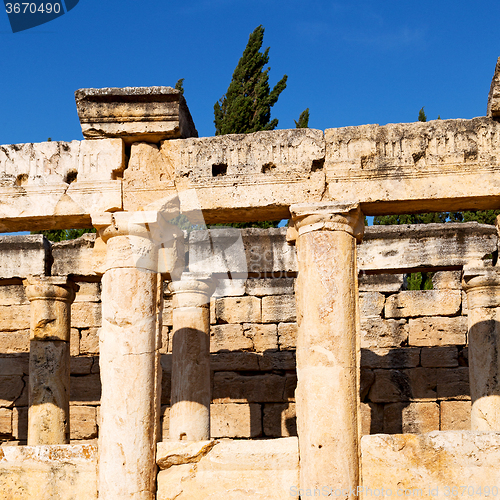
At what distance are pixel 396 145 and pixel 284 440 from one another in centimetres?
352

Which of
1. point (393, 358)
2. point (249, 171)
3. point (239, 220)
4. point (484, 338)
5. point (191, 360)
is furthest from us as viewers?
point (393, 358)

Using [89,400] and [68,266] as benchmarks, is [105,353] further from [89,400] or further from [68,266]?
[89,400]

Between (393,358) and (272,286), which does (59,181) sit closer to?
(272,286)

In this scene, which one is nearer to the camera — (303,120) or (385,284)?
(385,284)

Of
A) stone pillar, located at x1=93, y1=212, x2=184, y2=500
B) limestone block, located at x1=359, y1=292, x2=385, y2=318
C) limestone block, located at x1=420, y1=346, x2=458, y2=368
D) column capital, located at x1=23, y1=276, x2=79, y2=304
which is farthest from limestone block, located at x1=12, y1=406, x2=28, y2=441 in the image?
limestone block, located at x1=420, y1=346, x2=458, y2=368

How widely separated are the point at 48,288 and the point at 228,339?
431 centimetres

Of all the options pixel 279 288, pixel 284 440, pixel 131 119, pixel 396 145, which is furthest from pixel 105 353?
pixel 279 288

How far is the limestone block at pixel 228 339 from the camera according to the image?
14664mm

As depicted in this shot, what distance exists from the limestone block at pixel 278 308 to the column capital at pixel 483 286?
4225mm

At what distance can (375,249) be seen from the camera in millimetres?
12281

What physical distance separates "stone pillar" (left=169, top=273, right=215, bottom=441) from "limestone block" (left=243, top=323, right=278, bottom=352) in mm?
2819

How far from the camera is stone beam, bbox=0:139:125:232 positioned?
26.1ft

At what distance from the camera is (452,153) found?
24.7ft

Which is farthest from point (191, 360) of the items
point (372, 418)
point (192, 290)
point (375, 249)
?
point (372, 418)
